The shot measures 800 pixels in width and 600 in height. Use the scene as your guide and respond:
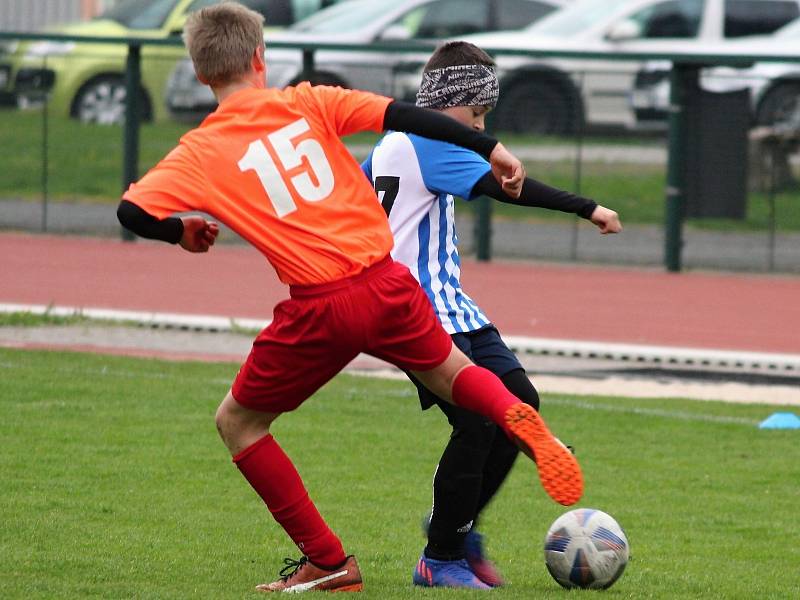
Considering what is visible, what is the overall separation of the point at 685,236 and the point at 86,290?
20.7 feet

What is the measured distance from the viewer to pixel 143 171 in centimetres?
1859

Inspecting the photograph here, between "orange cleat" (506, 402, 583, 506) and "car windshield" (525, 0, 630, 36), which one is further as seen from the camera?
"car windshield" (525, 0, 630, 36)

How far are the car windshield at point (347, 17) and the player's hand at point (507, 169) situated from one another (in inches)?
649

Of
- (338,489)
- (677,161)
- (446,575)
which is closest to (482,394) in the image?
(446,575)

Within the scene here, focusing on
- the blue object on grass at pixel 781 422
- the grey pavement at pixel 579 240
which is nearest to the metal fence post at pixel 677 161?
the grey pavement at pixel 579 240

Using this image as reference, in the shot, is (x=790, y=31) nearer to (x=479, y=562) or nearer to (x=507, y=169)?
(x=479, y=562)

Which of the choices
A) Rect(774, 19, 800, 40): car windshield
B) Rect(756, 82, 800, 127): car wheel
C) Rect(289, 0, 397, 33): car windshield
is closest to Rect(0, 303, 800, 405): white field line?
Rect(756, 82, 800, 127): car wheel

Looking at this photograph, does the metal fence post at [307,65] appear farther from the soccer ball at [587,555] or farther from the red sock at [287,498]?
the red sock at [287,498]

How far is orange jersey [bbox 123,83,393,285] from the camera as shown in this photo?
16.0 ft

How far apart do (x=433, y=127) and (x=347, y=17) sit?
16.9 metres

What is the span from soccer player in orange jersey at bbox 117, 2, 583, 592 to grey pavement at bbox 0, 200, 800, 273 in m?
12.7

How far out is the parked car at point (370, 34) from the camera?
60.5ft

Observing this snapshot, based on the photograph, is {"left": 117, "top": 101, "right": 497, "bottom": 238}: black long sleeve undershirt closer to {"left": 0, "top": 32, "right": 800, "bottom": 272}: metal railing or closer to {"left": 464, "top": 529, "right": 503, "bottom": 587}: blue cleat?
{"left": 464, "top": 529, "right": 503, "bottom": 587}: blue cleat

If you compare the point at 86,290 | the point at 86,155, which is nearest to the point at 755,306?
the point at 86,290
